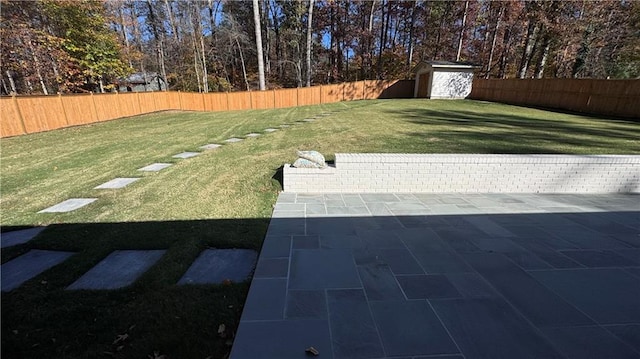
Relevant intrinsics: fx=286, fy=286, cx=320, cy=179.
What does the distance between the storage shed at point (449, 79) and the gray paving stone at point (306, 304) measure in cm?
2031

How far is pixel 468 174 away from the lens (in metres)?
4.31

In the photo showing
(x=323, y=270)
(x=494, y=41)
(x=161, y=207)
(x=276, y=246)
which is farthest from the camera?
(x=494, y=41)

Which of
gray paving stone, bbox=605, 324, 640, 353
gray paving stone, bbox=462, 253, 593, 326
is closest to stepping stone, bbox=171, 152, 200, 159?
gray paving stone, bbox=462, 253, 593, 326

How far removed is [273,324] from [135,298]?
1051 millimetres

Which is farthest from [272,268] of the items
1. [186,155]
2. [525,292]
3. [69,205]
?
[186,155]

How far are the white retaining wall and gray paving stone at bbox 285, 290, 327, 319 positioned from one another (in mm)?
2372

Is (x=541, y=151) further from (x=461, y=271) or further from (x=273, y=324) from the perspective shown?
(x=273, y=324)

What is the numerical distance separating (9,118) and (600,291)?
49.1ft

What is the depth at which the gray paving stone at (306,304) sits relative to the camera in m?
1.84

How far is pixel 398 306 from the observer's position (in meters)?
1.92

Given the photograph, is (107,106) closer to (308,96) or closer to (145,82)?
(308,96)

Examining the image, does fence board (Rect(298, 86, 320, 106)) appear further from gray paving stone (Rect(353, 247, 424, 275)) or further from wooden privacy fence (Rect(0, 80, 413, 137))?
gray paving stone (Rect(353, 247, 424, 275))

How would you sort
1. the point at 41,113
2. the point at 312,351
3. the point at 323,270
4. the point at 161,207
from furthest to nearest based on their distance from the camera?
the point at 41,113, the point at 161,207, the point at 323,270, the point at 312,351

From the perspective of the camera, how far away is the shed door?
67.4 ft
